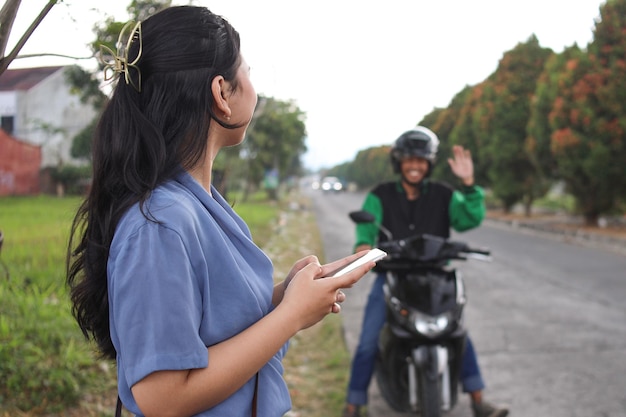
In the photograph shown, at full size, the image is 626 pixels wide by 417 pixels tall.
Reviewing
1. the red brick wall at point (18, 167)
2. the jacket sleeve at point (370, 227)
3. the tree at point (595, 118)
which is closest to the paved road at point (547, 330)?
the jacket sleeve at point (370, 227)

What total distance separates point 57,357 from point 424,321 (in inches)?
80.9

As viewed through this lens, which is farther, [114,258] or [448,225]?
[448,225]

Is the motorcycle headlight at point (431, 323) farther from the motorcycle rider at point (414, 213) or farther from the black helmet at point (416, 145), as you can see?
the black helmet at point (416, 145)

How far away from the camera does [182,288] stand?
1023 millimetres

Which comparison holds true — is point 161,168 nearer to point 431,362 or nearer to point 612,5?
point 431,362

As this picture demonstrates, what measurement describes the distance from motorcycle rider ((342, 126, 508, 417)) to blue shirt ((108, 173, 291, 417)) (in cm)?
213

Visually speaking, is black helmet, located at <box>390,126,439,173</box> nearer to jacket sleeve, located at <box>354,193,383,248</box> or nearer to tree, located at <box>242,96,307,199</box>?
jacket sleeve, located at <box>354,193,383,248</box>

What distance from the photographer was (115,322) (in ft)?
3.54

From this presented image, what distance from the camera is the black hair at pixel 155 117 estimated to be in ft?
3.87

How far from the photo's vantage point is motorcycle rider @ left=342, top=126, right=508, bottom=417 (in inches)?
130

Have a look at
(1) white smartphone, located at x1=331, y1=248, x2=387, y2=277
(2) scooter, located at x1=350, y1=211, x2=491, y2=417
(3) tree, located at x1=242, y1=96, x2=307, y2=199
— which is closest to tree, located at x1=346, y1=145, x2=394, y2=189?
(2) scooter, located at x1=350, y1=211, x2=491, y2=417

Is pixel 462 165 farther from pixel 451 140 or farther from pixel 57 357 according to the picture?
pixel 451 140

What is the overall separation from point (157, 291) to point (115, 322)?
0.46 feet

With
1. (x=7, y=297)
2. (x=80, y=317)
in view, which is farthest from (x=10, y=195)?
(x=80, y=317)
